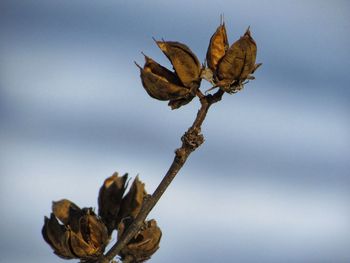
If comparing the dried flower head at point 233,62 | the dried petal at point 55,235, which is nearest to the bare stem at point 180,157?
the dried flower head at point 233,62

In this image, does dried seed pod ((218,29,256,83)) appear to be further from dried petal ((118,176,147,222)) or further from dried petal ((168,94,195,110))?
dried petal ((118,176,147,222))

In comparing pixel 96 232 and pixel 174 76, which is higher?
pixel 174 76

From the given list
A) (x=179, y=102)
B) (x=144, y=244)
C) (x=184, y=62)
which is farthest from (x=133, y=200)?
(x=184, y=62)

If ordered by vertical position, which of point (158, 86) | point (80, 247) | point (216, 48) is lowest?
point (80, 247)

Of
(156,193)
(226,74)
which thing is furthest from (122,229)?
(226,74)

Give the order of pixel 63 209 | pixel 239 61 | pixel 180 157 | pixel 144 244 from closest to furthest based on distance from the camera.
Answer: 1. pixel 180 157
2. pixel 239 61
3. pixel 144 244
4. pixel 63 209

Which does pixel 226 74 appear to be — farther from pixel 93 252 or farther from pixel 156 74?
pixel 93 252

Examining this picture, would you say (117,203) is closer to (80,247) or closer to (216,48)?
(80,247)

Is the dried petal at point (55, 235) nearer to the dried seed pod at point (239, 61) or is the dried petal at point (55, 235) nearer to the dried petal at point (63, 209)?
the dried petal at point (63, 209)
